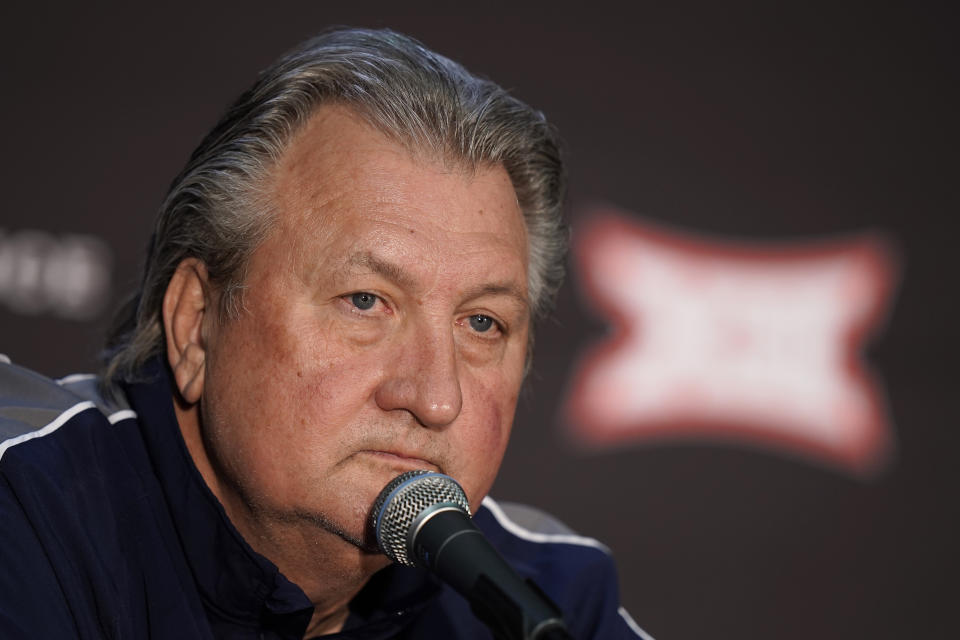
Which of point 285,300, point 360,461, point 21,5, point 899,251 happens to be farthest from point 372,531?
point 899,251

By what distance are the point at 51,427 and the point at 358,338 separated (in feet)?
1.61

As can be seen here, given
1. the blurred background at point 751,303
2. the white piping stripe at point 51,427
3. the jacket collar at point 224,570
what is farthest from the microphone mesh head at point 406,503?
the blurred background at point 751,303

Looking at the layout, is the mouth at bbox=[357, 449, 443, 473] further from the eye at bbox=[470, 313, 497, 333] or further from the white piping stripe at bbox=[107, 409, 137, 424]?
the white piping stripe at bbox=[107, 409, 137, 424]

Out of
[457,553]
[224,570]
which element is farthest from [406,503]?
[224,570]

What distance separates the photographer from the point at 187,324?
1495 millimetres

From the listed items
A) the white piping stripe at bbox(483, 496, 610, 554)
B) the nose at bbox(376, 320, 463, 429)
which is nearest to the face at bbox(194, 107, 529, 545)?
the nose at bbox(376, 320, 463, 429)

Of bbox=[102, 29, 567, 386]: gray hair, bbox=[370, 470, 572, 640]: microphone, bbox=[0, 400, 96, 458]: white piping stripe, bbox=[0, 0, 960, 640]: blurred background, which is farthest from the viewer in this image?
bbox=[0, 0, 960, 640]: blurred background

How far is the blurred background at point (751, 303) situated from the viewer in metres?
2.91

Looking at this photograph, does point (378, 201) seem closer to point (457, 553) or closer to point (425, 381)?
point (425, 381)

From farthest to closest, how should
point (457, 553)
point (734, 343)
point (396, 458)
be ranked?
point (734, 343)
point (396, 458)
point (457, 553)

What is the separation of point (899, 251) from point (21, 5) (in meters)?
2.72

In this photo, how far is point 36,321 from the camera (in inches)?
102

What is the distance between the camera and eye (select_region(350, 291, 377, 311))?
1340mm

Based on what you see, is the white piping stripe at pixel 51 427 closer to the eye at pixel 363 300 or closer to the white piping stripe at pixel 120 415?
the white piping stripe at pixel 120 415
